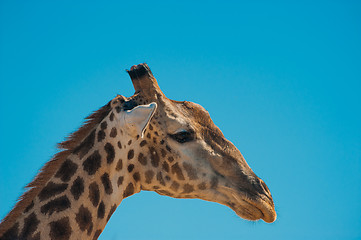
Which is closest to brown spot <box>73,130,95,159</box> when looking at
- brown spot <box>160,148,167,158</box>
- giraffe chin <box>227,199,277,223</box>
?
brown spot <box>160,148,167,158</box>

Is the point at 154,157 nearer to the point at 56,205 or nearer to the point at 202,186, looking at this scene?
the point at 202,186

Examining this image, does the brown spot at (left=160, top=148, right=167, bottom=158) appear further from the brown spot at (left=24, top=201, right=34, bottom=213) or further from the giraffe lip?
the brown spot at (left=24, top=201, right=34, bottom=213)

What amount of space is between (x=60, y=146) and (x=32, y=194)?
761 mm

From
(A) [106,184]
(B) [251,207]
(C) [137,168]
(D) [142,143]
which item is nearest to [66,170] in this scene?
(A) [106,184]

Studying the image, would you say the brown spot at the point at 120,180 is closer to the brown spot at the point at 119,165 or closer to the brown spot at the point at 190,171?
the brown spot at the point at 119,165

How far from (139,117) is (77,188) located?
46.1 inches

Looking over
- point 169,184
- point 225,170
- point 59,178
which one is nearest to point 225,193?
point 225,170

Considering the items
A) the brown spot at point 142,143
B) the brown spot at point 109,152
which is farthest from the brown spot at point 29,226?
the brown spot at point 142,143

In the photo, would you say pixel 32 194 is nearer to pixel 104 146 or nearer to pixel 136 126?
pixel 104 146

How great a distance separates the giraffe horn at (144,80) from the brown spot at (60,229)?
225 centimetres

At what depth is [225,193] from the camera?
6.29 m

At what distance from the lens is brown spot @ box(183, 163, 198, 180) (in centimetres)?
615

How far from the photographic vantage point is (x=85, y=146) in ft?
19.1

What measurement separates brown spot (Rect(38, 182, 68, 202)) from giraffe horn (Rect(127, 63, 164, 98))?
6.22 feet
